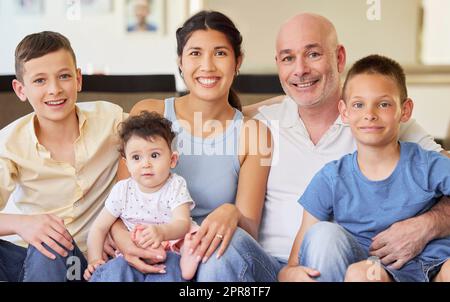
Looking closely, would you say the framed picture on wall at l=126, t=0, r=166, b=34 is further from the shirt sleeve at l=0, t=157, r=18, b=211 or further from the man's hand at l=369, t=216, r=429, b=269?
the man's hand at l=369, t=216, r=429, b=269

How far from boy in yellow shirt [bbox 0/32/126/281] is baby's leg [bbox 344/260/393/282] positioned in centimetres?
56

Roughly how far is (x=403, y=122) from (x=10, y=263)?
2.93 feet

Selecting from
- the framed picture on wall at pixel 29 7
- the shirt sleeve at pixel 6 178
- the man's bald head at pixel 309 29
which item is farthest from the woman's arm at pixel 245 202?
the framed picture on wall at pixel 29 7

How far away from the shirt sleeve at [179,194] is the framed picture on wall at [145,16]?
1.20 feet

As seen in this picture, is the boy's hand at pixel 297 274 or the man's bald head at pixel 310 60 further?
the man's bald head at pixel 310 60

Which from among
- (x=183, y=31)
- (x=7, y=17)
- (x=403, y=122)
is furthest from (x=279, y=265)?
(x=7, y=17)

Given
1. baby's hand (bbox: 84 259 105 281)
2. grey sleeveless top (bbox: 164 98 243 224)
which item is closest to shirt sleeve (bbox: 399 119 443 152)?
grey sleeveless top (bbox: 164 98 243 224)

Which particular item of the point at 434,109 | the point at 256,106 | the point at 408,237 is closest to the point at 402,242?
the point at 408,237

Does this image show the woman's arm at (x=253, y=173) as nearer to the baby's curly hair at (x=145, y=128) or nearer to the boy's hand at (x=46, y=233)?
the baby's curly hair at (x=145, y=128)

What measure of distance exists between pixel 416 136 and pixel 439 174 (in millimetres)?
139

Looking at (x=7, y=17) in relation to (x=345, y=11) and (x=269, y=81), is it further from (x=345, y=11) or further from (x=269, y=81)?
(x=345, y=11)

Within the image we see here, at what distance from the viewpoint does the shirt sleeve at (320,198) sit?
1.30 metres

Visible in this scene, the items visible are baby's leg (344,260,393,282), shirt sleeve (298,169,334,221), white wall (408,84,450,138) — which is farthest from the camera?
white wall (408,84,450,138)

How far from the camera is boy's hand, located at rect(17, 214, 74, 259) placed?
1274mm
